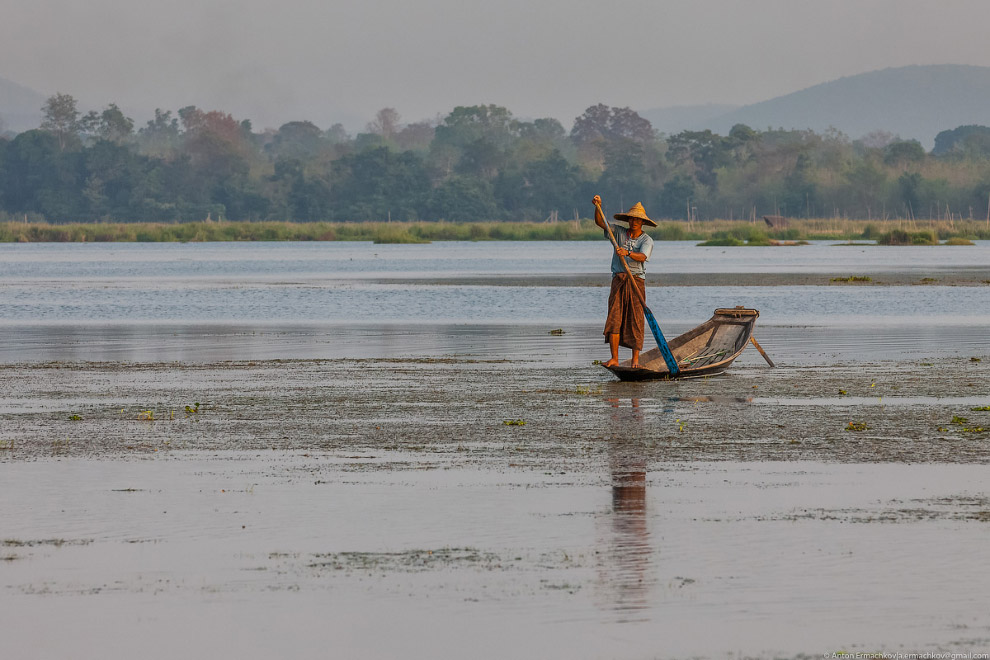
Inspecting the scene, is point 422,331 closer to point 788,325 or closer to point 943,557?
point 788,325

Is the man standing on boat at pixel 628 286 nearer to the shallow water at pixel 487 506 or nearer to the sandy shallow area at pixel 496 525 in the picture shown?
the shallow water at pixel 487 506

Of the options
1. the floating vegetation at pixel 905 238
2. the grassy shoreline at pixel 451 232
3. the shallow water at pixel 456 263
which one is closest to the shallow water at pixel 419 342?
the shallow water at pixel 456 263

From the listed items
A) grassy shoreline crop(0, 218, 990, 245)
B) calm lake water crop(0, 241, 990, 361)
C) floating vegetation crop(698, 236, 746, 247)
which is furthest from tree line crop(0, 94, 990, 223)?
calm lake water crop(0, 241, 990, 361)

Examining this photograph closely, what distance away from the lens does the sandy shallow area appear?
7.42 meters

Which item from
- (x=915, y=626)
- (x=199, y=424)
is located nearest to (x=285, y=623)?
(x=915, y=626)

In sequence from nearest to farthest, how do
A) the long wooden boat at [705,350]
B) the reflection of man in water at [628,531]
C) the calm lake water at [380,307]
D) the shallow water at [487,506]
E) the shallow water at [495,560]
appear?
the shallow water at [495,560] < the shallow water at [487,506] < the reflection of man in water at [628,531] < the long wooden boat at [705,350] < the calm lake water at [380,307]

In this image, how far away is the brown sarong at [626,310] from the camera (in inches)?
741

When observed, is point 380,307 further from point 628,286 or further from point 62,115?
point 62,115

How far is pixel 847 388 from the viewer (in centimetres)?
1781

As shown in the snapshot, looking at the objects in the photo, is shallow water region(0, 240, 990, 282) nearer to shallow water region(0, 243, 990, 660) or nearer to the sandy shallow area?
shallow water region(0, 243, 990, 660)

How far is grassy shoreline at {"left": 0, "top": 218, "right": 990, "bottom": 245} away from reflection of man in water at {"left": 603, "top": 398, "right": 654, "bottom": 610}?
86.8 meters

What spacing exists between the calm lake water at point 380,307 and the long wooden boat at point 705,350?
405 centimetres

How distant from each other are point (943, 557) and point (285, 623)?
358 centimetres

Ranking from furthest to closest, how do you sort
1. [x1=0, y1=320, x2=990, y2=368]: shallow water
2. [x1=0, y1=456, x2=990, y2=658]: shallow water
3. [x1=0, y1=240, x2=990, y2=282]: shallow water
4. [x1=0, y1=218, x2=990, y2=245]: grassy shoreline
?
[x1=0, y1=218, x2=990, y2=245]: grassy shoreline < [x1=0, y1=240, x2=990, y2=282]: shallow water < [x1=0, y1=320, x2=990, y2=368]: shallow water < [x1=0, y1=456, x2=990, y2=658]: shallow water
